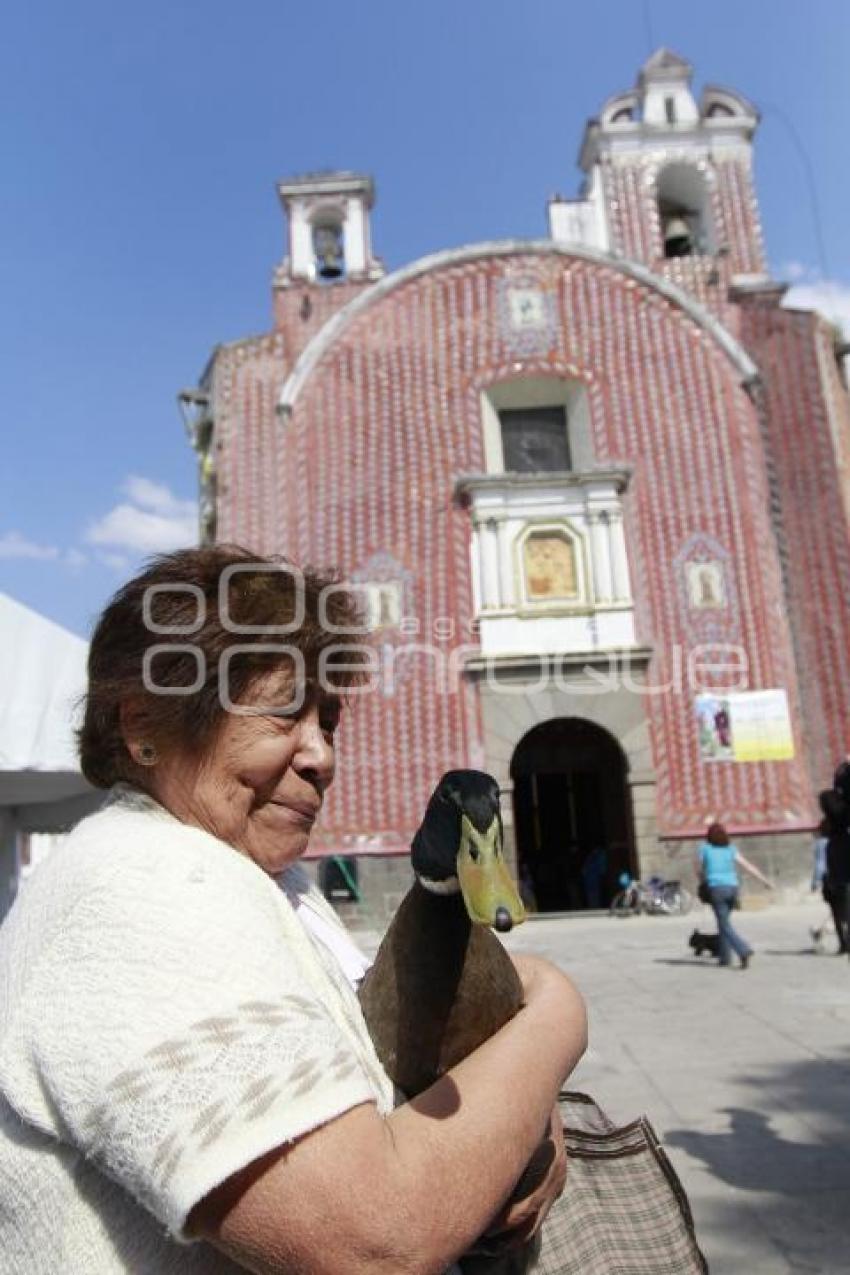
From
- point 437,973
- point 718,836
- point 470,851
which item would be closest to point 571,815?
point 718,836

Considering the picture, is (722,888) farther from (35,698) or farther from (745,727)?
(745,727)

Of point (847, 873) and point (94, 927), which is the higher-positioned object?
point (94, 927)

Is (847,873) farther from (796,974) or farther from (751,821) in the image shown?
(751,821)

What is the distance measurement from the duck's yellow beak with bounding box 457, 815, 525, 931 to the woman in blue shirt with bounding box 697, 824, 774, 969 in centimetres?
752

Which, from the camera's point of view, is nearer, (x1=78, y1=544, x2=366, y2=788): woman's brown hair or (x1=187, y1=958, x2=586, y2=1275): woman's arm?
(x1=187, y1=958, x2=586, y2=1275): woman's arm

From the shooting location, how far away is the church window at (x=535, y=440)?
52.2 feet

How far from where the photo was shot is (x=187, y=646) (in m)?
1.20

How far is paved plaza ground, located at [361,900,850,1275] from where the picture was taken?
2.87 m

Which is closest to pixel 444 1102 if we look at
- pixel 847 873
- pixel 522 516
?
pixel 847 873

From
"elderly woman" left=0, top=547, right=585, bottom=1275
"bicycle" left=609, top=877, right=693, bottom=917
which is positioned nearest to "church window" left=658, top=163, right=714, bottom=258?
"bicycle" left=609, top=877, right=693, bottom=917

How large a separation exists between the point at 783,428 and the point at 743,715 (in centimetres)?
494

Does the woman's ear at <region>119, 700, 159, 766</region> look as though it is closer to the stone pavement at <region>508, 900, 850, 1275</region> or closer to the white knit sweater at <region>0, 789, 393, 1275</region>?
the white knit sweater at <region>0, 789, 393, 1275</region>

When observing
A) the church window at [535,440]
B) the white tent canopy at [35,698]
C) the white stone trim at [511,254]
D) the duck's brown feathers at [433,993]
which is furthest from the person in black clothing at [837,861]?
the white stone trim at [511,254]

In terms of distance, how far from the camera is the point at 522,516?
49.3ft
